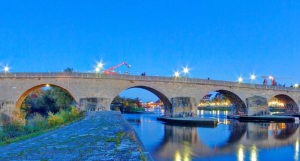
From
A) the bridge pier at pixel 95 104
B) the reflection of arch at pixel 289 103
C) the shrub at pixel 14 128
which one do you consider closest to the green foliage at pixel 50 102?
the bridge pier at pixel 95 104

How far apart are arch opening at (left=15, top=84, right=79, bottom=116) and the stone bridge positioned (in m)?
0.89

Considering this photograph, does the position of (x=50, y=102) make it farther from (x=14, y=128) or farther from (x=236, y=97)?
(x=236, y=97)

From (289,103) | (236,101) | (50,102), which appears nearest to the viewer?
(236,101)

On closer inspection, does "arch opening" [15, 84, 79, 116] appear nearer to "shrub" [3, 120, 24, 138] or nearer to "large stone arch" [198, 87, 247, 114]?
"shrub" [3, 120, 24, 138]

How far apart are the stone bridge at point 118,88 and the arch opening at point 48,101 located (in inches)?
35.2

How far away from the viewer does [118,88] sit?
26.4m

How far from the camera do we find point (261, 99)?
33406 millimetres

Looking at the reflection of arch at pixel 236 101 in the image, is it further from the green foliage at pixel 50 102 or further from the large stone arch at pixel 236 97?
the green foliage at pixel 50 102

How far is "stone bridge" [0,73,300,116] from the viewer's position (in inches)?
933

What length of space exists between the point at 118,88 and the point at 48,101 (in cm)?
1648

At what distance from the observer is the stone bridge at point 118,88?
23.7 meters

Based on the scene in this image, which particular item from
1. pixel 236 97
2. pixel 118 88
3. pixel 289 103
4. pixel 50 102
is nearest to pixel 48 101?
pixel 50 102

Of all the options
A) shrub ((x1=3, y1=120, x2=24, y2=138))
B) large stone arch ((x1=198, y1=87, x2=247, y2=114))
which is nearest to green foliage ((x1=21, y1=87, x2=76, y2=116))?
shrub ((x1=3, y1=120, x2=24, y2=138))

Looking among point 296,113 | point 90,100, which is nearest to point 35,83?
point 90,100
